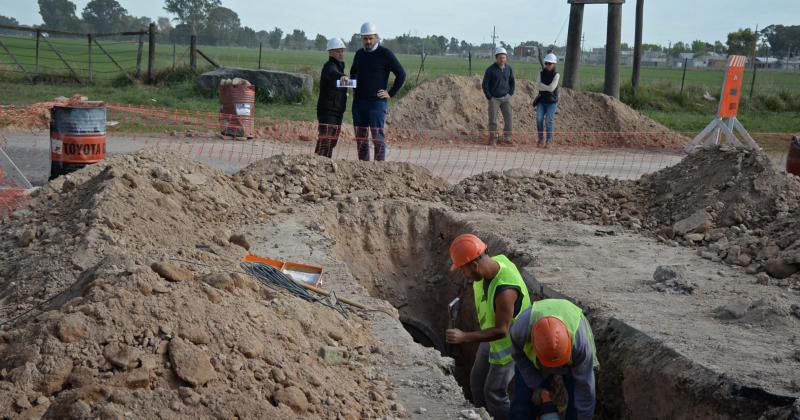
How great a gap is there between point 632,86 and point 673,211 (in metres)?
14.9

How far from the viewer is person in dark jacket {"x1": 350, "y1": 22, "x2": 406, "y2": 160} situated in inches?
437

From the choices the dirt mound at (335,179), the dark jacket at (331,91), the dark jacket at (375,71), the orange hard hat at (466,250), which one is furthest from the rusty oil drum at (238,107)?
the orange hard hat at (466,250)

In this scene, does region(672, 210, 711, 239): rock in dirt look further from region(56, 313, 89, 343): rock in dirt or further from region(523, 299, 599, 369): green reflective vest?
region(56, 313, 89, 343): rock in dirt

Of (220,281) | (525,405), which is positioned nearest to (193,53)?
(220,281)

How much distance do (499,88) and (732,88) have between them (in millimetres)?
4210

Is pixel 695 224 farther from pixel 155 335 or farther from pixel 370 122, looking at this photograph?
pixel 155 335

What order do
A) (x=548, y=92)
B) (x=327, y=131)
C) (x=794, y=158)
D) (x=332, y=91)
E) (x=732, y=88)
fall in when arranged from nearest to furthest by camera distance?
(x=332, y=91) < (x=794, y=158) < (x=327, y=131) < (x=732, y=88) < (x=548, y=92)

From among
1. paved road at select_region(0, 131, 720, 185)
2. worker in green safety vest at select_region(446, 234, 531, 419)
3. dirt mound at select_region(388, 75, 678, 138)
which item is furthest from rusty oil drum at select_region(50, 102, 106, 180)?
dirt mound at select_region(388, 75, 678, 138)

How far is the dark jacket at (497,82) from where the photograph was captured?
16.1 metres

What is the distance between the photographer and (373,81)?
36.3 ft

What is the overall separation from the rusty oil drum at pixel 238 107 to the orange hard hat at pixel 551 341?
11.0m

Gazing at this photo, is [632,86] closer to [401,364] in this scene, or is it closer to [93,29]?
[401,364]

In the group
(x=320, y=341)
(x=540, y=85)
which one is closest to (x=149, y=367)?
(x=320, y=341)

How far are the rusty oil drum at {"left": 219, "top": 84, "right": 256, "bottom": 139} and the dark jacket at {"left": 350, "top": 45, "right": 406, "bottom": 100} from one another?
4599 mm
